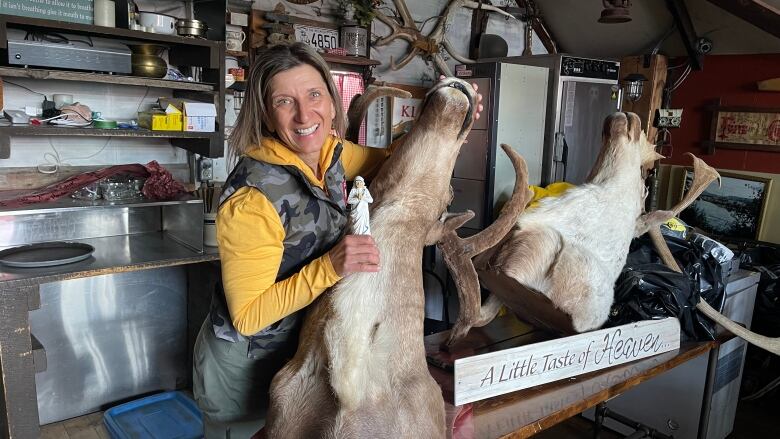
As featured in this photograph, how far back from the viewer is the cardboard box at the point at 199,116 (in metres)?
3.21

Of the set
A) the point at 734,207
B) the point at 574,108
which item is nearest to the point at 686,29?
the point at 574,108

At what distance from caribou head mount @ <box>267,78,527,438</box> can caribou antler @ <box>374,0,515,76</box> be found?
330 centimetres

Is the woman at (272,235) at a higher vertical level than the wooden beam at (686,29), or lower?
lower

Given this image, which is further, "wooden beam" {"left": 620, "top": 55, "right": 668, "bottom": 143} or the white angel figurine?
"wooden beam" {"left": 620, "top": 55, "right": 668, "bottom": 143}

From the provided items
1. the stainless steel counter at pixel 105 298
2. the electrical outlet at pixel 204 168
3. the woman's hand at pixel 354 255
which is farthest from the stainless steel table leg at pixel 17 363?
the woman's hand at pixel 354 255

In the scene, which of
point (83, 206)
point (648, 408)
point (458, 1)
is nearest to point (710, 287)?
point (648, 408)

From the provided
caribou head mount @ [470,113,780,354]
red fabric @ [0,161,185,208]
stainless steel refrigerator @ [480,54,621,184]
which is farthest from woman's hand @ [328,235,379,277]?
stainless steel refrigerator @ [480,54,621,184]

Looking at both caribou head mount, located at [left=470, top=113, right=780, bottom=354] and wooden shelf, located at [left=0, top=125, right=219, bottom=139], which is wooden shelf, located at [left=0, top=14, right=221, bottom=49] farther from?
caribou head mount, located at [left=470, top=113, right=780, bottom=354]

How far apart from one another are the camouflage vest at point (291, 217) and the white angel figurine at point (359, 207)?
0.30ft

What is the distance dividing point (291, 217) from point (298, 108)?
0.24m

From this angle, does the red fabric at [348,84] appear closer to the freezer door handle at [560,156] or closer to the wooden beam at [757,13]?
the freezer door handle at [560,156]

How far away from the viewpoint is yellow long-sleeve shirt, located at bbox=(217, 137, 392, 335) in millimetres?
1152

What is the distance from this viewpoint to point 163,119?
3166 millimetres

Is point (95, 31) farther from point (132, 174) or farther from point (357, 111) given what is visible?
point (357, 111)
